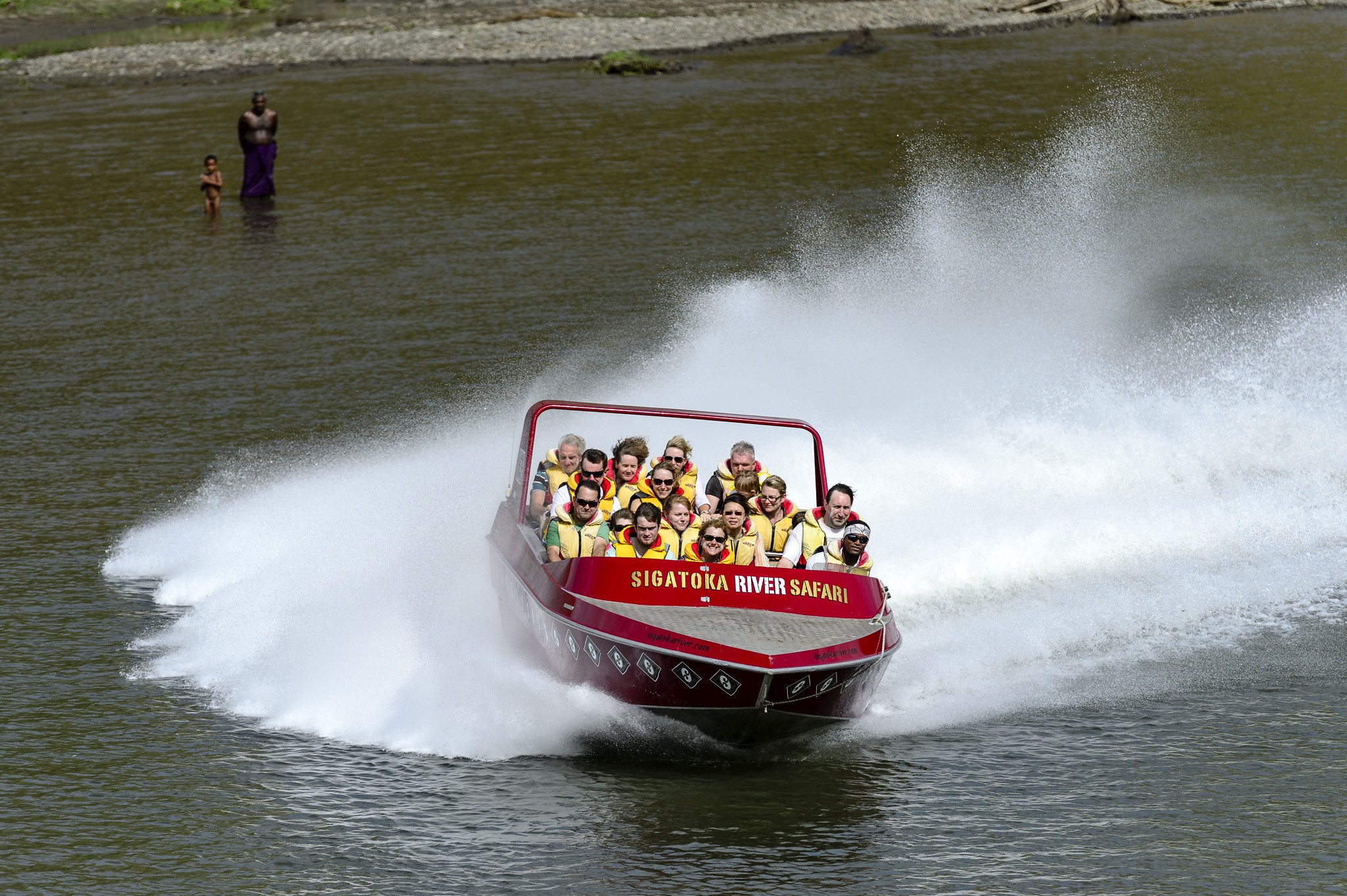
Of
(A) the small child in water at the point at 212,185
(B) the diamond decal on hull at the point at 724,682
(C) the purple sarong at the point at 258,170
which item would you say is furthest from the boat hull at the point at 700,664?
(C) the purple sarong at the point at 258,170

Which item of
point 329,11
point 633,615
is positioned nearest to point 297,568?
point 633,615

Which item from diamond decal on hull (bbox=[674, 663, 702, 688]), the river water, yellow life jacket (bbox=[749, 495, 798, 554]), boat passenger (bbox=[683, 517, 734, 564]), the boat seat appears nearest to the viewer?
the river water

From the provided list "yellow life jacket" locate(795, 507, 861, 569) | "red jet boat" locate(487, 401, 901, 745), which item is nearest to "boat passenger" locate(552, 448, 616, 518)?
"red jet boat" locate(487, 401, 901, 745)

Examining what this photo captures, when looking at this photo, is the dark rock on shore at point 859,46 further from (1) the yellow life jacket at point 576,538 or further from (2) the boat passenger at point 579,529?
(1) the yellow life jacket at point 576,538

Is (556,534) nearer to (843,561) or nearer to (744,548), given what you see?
(744,548)

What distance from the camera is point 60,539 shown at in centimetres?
1661

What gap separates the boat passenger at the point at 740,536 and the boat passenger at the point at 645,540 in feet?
1.56

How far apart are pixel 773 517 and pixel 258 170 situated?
21976mm

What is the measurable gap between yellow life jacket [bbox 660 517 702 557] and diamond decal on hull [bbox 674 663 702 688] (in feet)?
4.43

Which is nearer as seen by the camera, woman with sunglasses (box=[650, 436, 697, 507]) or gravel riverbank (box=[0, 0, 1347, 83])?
woman with sunglasses (box=[650, 436, 697, 507])

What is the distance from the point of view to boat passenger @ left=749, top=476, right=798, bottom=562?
1285cm

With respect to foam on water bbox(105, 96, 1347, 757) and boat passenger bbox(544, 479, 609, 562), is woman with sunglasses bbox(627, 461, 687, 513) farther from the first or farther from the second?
foam on water bbox(105, 96, 1347, 757)

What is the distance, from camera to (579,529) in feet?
42.0

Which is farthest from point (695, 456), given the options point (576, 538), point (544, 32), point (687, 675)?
point (544, 32)
